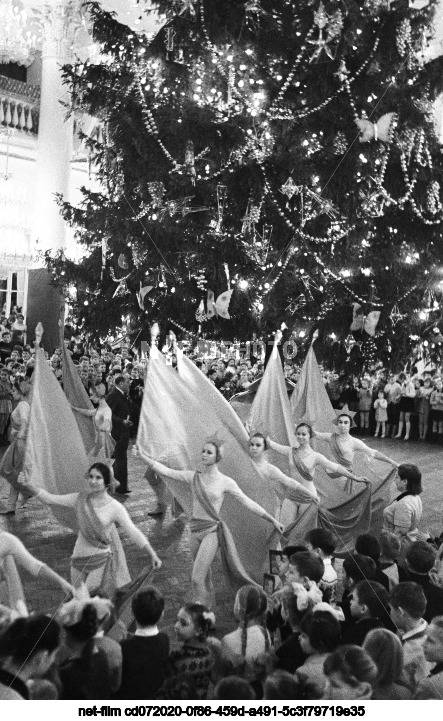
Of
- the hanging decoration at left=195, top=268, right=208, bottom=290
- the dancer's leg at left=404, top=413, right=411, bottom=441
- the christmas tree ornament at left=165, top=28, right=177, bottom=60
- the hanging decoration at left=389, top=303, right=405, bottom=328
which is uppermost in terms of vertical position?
the christmas tree ornament at left=165, top=28, right=177, bottom=60

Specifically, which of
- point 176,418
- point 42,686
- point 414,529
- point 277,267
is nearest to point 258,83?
point 277,267

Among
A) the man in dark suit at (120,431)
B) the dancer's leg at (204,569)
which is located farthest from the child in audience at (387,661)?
the man in dark suit at (120,431)

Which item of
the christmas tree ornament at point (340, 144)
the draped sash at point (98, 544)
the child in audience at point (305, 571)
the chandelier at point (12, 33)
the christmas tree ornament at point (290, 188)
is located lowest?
Result: the draped sash at point (98, 544)

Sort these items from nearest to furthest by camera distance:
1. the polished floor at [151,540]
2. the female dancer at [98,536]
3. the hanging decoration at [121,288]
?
the female dancer at [98,536] → the polished floor at [151,540] → the hanging decoration at [121,288]

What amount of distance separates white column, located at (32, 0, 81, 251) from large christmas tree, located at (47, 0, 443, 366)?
1406cm

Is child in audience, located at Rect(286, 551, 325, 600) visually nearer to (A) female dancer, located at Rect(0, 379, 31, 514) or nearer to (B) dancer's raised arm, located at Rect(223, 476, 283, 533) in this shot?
(B) dancer's raised arm, located at Rect(223, 476, 283, 533)

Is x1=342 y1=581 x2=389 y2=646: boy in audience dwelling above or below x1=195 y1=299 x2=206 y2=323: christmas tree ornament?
below

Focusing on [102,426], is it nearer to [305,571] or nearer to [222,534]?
[222,534]

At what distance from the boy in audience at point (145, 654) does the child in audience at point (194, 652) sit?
0.07 m

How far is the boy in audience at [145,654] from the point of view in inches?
209

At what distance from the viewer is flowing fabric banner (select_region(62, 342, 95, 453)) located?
13.9 m

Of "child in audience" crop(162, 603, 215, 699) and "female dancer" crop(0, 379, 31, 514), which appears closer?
"child in audience" crop(162, 603, 215, 699)

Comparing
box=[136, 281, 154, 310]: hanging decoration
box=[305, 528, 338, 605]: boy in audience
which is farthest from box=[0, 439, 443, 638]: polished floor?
box=[136, 281, 154, 310]: hanging decoration

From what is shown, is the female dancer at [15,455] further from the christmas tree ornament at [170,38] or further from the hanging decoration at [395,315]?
the hanging decoration at [395,315]
